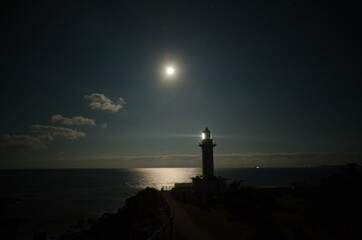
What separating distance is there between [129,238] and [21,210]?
1594 inches

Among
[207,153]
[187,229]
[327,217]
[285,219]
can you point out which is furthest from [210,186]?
[327,217]

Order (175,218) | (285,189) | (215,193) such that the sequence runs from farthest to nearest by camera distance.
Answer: (285,189)
(215,193)
(175,218)

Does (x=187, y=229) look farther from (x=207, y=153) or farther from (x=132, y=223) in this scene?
(x=207, y=153)

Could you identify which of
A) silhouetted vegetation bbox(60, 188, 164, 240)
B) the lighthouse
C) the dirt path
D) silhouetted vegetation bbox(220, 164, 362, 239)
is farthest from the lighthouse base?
silhouetted vegetation bbox(220, 164, 362, 239)

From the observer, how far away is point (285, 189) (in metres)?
27.4

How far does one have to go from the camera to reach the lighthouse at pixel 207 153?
28.1 m

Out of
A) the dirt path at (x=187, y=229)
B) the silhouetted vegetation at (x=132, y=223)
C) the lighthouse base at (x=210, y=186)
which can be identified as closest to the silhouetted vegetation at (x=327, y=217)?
the dirt path at (x=187, y=229)

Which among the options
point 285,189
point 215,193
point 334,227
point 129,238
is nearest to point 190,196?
point 215,193

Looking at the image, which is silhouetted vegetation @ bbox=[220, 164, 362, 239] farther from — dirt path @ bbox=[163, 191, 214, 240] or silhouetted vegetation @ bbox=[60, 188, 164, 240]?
silhouetted vegetation @ bbox=[60, 188, 164, 240]

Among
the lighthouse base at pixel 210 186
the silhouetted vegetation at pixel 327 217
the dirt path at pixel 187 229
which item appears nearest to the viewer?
the silhouetted vegetation at pixel 327 217

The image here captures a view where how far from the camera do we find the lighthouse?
2814 cm

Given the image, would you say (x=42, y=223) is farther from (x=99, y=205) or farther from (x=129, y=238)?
(x=129, y=238)

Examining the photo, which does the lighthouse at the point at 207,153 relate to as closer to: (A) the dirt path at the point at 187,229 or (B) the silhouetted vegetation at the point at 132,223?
(B) the silhouetted vegetation at the point at 132,223

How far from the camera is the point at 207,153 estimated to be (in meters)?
29.1
